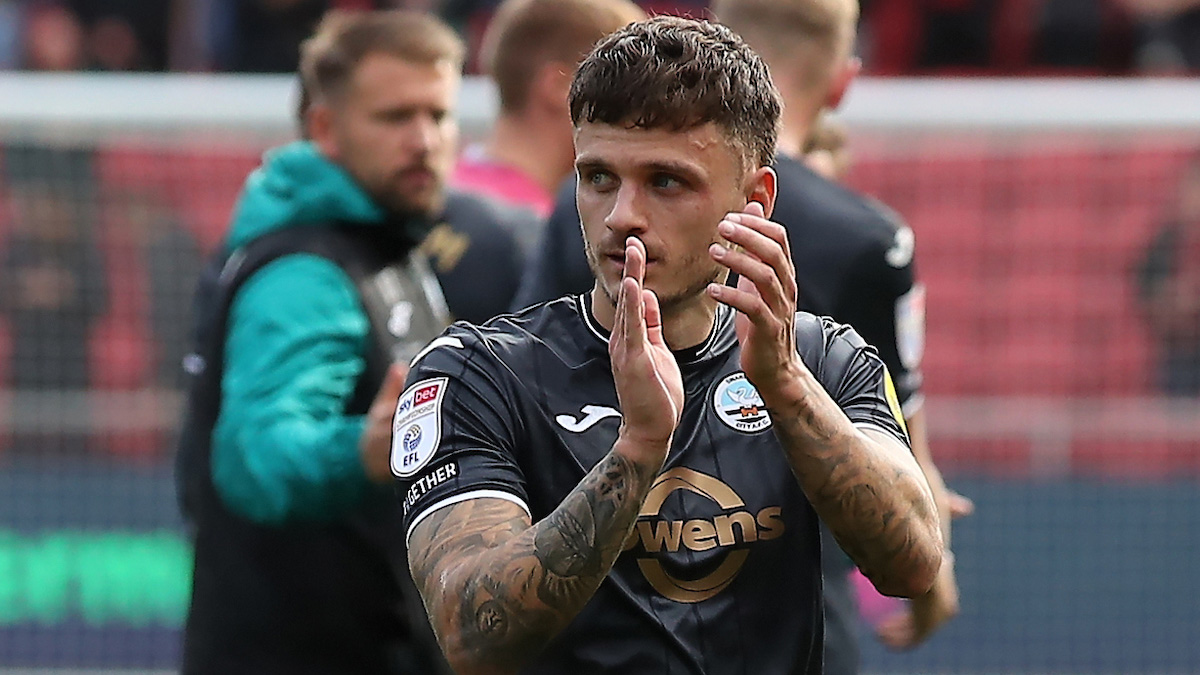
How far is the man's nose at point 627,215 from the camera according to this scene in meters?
2.60

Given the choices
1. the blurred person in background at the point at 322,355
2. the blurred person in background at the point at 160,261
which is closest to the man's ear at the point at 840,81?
the blurred person in background at the point at 322,355

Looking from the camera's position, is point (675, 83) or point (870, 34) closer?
point (675, 83)

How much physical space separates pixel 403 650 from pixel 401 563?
248 millimetres

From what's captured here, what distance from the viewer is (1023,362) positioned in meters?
8.45

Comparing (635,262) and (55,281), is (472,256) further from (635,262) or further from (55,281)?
(55,281)

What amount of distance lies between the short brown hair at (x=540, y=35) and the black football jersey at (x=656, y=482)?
91.7 inches

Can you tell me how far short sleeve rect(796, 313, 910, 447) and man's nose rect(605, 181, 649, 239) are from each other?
1.21ft

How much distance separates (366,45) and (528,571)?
2378 millimetres

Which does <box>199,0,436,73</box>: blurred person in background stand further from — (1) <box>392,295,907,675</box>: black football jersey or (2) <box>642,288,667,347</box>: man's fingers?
(2) <box>642,288,667,347</box>: man's fingers

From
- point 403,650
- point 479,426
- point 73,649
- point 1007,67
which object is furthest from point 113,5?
point 479,426

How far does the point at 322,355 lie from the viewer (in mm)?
4133

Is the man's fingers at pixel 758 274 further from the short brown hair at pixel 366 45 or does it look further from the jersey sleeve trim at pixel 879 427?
the short brown hair at pixel 366 45

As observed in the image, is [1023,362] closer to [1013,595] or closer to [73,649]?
[1013,595]

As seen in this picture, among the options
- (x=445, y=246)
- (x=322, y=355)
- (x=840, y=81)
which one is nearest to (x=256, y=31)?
(x=445, y=246)
